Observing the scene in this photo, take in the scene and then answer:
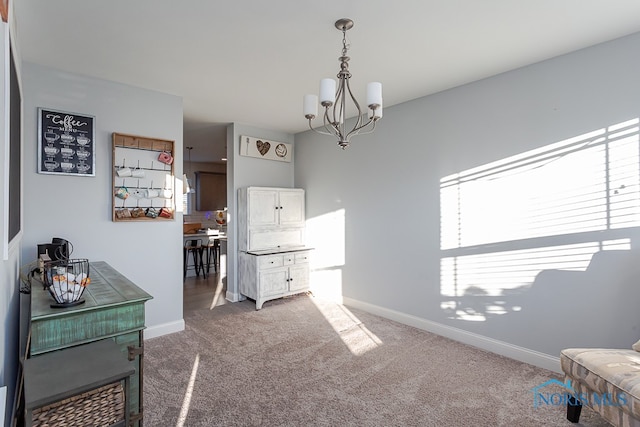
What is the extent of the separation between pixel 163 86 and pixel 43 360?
2.61 m

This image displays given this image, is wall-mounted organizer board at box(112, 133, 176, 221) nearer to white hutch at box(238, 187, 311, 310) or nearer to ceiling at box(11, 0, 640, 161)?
ceiling at box(11, 0, 640, 161)

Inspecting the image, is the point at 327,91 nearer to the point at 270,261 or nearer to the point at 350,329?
the point at 350,329

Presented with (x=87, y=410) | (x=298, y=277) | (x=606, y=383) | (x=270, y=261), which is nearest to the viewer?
(x=87, y=410)

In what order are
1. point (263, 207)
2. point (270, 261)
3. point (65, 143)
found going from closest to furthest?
point (65, 143), point (270, 261), point (263, 207)

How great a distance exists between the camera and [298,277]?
452 cm

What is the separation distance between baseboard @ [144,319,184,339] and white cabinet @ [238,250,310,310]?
0.95 meters

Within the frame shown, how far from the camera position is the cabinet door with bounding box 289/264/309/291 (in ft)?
14.5

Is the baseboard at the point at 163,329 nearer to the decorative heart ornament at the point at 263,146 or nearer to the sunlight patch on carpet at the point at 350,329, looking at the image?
the sunlight patch on carpet at the point at 350,329

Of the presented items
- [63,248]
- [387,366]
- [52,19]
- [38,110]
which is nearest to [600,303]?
[387,366]

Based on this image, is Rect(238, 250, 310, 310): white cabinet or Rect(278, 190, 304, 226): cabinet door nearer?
Rect(238, 250, 310, 310): white cabinet

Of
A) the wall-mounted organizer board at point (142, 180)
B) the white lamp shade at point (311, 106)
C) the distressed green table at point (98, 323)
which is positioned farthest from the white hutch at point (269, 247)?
the distressed green table at point (98, 323)

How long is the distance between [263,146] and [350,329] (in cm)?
268

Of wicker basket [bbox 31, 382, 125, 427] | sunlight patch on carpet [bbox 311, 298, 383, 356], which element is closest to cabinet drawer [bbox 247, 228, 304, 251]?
sunlight patch on carpet [bbox 311, 298, 383, 356]

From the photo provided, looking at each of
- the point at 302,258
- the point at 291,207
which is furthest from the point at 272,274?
the point at 291,207
